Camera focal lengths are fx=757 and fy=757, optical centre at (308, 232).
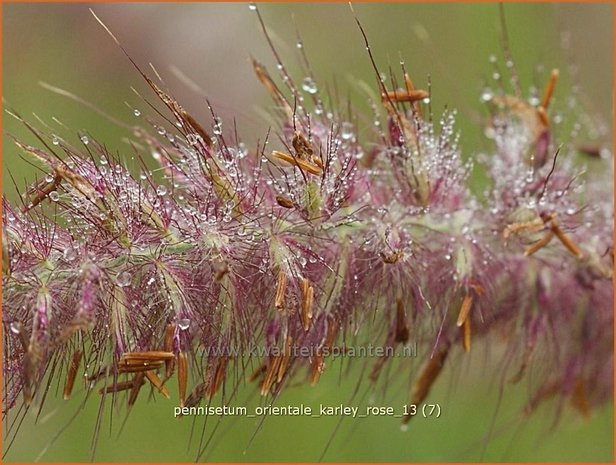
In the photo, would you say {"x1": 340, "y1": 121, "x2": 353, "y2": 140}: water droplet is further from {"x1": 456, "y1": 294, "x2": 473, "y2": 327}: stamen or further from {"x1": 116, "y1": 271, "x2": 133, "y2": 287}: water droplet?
{"x1": 116, "y1": 271, "x2": 133, "y2": 287}: water droplet

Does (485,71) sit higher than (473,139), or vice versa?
(485,71)

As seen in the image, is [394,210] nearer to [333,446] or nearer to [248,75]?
[333,446]

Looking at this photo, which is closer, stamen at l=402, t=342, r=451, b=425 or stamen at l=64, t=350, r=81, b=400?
stamen at l=64, t=350, r=81, b=400

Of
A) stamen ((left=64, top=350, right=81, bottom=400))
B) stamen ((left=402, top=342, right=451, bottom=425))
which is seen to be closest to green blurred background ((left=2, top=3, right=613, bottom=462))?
stamen ((left=402, top=342, right=451, bottom=425))

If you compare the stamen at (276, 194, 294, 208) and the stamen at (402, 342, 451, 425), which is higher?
the stamen at (276, 194, 294, 208)

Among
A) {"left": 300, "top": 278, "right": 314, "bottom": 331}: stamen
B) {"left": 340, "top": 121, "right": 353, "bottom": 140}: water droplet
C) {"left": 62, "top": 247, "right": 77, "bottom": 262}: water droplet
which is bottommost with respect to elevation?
{"left": 300, "top": 278, "right": 314, "bottom": 331}: stamen

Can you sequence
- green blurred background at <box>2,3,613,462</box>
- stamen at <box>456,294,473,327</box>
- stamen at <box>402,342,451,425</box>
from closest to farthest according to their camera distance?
1. stamen at <box>456,294,473,327</box>
2. stamen at <box>402,342,451,425</box>
3. green blurred background at <box>2,3,613,462</box>

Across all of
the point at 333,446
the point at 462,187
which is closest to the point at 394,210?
the point at 462,187

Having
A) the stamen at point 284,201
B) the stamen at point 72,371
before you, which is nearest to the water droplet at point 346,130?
the stamen at point 284,201

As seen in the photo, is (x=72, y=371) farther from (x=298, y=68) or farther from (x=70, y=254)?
(x=298, y=68)
